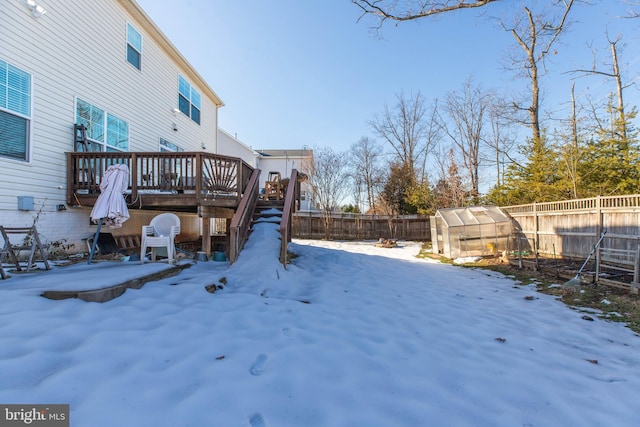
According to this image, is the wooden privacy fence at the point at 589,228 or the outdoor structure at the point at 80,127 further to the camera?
the wooden privacy fence at the point at 589,228

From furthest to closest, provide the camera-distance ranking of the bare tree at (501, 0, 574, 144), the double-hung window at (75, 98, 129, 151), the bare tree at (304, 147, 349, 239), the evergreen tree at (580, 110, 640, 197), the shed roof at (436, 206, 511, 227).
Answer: the bare tree at (304, 147, 349, 239)
the bare tree at (501, 0, 574, 144)
the shed roof at (436, 206, 511, 227)
the evergreen tree at (580, 110, 640, 197)
the double-hung window at (75, 98, 129, 151)

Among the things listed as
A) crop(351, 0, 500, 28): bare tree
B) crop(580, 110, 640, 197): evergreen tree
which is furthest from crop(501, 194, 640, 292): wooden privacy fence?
crop(351, 0, 500, 28): bare tree

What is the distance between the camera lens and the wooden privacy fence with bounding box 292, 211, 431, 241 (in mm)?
18969

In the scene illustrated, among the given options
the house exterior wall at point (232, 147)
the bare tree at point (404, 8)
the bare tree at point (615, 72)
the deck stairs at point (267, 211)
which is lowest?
the deck stairs at point (267, 211)

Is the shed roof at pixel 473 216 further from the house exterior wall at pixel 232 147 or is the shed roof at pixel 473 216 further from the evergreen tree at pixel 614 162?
the house exterior wall at pixel 232 147

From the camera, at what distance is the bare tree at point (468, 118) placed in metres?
21.0

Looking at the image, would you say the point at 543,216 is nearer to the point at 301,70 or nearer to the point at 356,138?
the point at 301,70

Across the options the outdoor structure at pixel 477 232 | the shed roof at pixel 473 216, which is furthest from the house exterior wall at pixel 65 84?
the outdoor structure at pixel 477 232

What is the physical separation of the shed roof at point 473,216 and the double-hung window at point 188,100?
1101 centimetres

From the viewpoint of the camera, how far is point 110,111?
7609 mm

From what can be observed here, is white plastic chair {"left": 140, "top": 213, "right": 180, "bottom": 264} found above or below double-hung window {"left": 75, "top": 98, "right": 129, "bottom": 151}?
below

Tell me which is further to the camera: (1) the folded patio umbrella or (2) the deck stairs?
(2) the deck stairs

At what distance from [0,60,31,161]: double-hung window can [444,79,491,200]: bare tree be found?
71.4 ft

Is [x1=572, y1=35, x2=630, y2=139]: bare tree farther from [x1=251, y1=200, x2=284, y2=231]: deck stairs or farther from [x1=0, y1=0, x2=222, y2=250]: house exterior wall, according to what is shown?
[x1=0, y1=0, x2=222, y2=250]: house exterior wall
